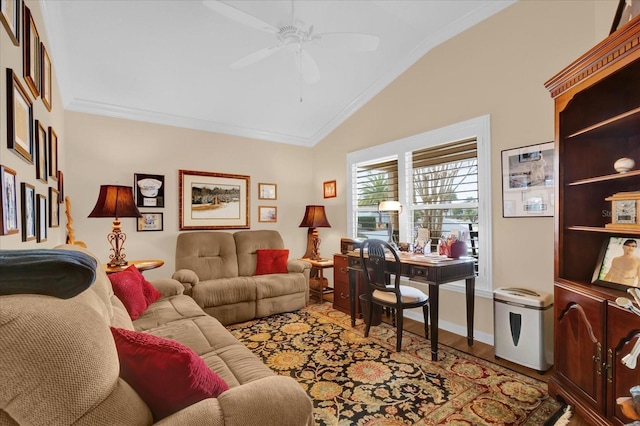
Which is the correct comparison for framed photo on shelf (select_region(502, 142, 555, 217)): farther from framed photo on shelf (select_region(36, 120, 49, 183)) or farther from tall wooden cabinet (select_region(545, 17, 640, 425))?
framed photo on shelf (select_region(36, 120, 49, 183))

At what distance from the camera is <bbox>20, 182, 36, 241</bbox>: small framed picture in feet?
5.07

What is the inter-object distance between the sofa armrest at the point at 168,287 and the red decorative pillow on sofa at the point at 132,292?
8.9 inches

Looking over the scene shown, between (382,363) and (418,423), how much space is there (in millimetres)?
722

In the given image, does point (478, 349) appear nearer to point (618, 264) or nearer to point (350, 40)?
point (618, 264)

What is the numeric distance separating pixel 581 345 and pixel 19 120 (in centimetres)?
323

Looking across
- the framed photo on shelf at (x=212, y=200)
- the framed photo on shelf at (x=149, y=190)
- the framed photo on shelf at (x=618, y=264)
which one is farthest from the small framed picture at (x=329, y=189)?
the framed photo on shelf at (x=618, y=264)

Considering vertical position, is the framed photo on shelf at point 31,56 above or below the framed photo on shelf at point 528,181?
above

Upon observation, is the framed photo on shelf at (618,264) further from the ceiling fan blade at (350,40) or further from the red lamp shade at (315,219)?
the red lamp shade at (315,219)

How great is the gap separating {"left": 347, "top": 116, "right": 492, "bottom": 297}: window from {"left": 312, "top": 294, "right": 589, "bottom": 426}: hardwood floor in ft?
1.61

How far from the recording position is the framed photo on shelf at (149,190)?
3.85m

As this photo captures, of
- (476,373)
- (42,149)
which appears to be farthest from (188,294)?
(476,373)

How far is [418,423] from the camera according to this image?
1.83m

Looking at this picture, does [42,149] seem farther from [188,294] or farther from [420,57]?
[420,57]

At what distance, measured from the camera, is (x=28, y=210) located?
1.63 m
